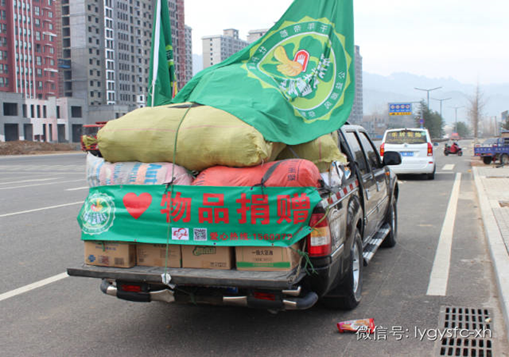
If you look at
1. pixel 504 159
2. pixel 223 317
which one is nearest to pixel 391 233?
pixel 223 317

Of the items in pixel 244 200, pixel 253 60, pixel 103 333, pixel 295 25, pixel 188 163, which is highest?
pixel 295 25

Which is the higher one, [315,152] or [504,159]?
[315,152]

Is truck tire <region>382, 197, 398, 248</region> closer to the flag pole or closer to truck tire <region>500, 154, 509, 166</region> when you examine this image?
the flag pole

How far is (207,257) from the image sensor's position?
4035mm

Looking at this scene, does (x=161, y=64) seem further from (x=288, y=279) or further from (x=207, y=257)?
(x=288, y=279)

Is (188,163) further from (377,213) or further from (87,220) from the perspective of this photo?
(377,213)

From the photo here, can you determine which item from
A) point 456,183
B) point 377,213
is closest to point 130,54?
point 456,183

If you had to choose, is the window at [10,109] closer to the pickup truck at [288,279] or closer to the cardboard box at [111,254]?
the cardboard box at [111,254]

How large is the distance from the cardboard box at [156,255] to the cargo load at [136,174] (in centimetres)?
51

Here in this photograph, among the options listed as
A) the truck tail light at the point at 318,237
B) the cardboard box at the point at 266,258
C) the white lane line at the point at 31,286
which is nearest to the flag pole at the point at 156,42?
the white lane line at the point at 31,286

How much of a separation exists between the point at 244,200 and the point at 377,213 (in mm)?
3114

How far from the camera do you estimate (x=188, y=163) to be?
430 centimetres

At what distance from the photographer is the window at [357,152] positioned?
5.92 m

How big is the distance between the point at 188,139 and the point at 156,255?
3.16 ft
